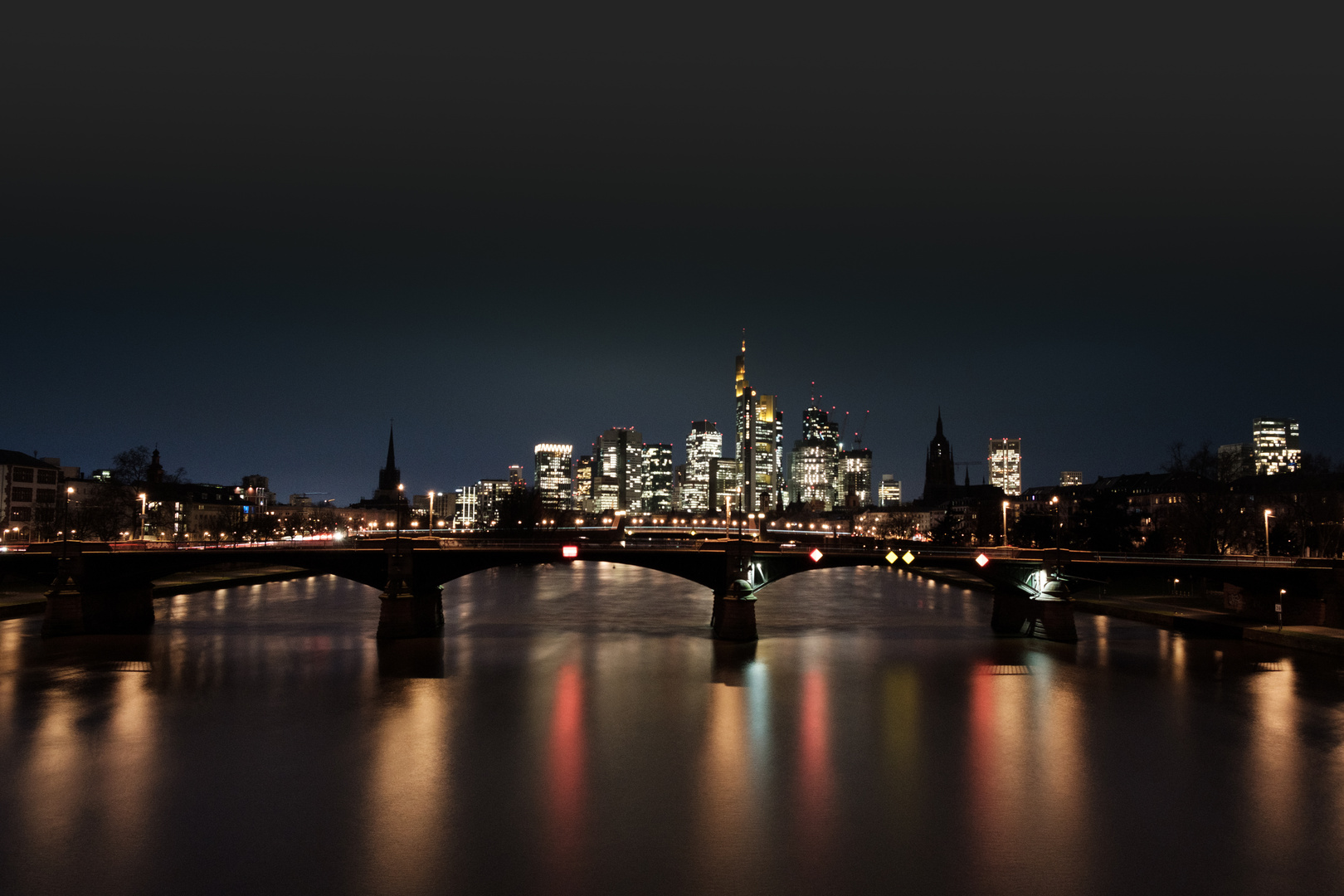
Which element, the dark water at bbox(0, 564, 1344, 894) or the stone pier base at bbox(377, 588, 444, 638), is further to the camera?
the stone pier base at bbox(377, 588, 444, 638)

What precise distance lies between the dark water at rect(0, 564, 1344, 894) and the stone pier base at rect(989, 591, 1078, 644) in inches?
95.9

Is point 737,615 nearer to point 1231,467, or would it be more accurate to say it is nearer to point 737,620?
point 737,620

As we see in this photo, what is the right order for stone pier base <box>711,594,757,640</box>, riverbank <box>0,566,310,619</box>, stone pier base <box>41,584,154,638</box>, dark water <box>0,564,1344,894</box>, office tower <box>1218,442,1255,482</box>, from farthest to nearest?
office tower <box>1218,442,1255,482</box>, riverbank <box>0,566,310,619</box>, stone pier base <box>711,594,757,640</box>, stone pier base <box>41,584,154,638</box>, dark water <box>0,564,1344,894</box>

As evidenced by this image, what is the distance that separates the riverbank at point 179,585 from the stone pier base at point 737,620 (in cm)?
4382

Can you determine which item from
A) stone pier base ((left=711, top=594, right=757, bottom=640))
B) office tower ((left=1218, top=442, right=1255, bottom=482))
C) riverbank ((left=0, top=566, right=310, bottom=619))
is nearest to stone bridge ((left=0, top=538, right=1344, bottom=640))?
stone pier base ((left=711, top=594, right=757, bottom=640))

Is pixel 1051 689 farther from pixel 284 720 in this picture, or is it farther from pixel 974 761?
pixel 284 720

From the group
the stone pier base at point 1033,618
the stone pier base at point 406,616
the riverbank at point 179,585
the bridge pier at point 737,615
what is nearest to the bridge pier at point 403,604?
the stone pier base at point 406,616

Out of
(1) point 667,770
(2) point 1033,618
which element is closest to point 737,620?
(2) point 1033,618

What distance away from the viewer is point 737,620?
66562 mm

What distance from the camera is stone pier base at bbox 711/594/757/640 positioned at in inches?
2611

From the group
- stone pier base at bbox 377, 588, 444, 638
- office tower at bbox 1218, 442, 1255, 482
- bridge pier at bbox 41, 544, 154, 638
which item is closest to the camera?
bridge pier at bbox 41, 544, 154, 638

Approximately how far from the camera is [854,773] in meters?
32.1

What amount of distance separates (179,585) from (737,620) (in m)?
75.3

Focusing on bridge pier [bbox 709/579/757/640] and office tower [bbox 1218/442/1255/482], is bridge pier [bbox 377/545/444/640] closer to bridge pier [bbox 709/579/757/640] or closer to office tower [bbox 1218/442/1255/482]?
bridge pier [bbox 709/579/757/640]
